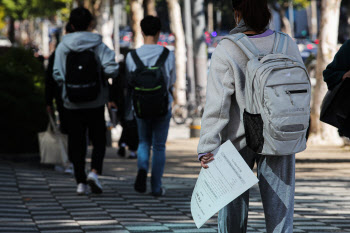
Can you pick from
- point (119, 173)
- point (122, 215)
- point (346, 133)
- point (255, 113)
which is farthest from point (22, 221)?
point (119, 173)

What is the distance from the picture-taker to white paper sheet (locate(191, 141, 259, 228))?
3.97 metres

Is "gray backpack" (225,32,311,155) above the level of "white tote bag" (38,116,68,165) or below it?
above

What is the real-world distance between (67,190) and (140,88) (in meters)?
1.64

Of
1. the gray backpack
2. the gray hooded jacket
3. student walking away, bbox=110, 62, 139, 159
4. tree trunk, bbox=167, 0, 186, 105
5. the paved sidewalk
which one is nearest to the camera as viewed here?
the gray backpack

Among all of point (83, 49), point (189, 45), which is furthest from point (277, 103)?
point (189, 45)

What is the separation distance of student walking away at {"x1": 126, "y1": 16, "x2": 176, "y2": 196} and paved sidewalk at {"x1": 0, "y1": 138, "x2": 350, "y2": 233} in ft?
1.25

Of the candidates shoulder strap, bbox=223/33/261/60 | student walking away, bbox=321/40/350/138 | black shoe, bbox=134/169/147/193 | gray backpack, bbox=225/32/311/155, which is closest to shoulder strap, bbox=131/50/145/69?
black shoe, bbox=134/169/147/193

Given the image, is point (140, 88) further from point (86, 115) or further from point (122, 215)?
point (122, 215)

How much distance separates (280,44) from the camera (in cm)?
412

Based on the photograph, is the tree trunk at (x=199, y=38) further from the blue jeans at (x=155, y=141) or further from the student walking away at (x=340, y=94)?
the student walking away at (x=340, y=94)

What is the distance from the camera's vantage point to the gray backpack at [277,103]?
3.84 meters

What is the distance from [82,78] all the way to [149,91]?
68 cm

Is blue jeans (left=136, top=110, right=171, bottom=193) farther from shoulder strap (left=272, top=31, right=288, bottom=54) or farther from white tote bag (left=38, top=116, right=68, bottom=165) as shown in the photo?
shoulder strap (left=272, top=31, right=288, bottom=54)

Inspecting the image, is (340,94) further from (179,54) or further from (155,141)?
(179,54)
